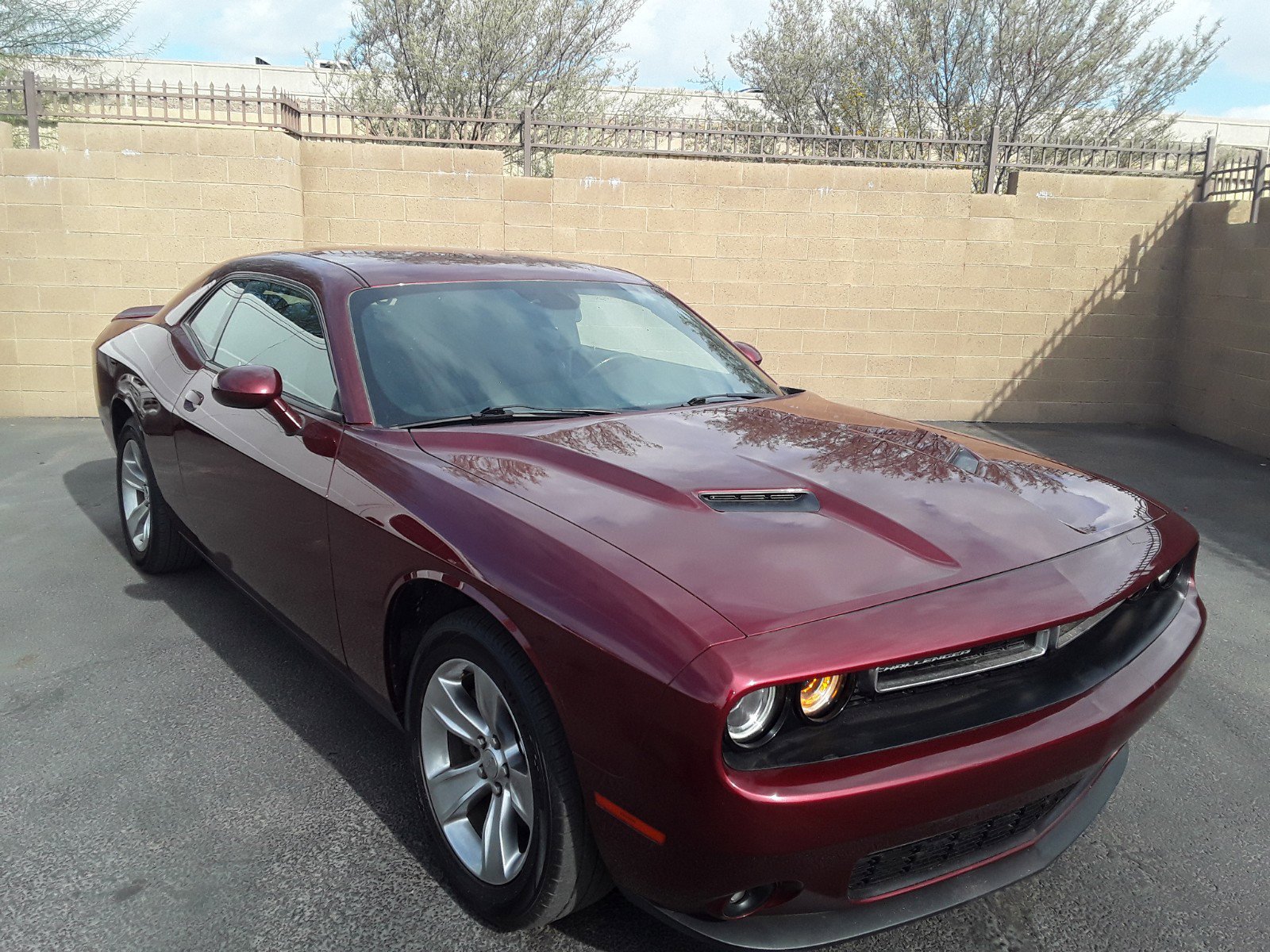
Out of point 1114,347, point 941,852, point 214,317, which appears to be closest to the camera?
point 941,852

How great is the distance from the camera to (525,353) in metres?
3.32

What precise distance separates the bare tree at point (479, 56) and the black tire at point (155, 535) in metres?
10.2

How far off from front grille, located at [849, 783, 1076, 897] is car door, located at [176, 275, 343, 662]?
1643mm

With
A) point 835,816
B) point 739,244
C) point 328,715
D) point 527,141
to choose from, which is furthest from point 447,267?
point 739,244

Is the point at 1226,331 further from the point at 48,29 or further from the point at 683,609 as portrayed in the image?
the point at 48,29

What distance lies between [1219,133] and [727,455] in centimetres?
2968

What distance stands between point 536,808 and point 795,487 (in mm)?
980

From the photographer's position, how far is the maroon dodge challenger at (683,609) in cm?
187

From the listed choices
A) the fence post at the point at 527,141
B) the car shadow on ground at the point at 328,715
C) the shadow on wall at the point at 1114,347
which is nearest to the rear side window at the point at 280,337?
the car shadow on ground at the point at 328,715

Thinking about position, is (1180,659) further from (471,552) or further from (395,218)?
(395,218)

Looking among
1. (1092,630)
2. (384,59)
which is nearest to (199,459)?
(1092,630)

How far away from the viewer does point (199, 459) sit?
12.5 feet

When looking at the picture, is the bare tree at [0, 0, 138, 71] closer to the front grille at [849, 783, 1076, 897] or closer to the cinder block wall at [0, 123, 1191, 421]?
the cinder block wall at [0, 123, 1191, 421]

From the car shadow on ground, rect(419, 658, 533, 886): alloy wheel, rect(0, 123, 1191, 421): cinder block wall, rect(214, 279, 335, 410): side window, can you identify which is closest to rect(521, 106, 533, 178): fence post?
rect(0, 123, 1191, 421): cinder block wall
